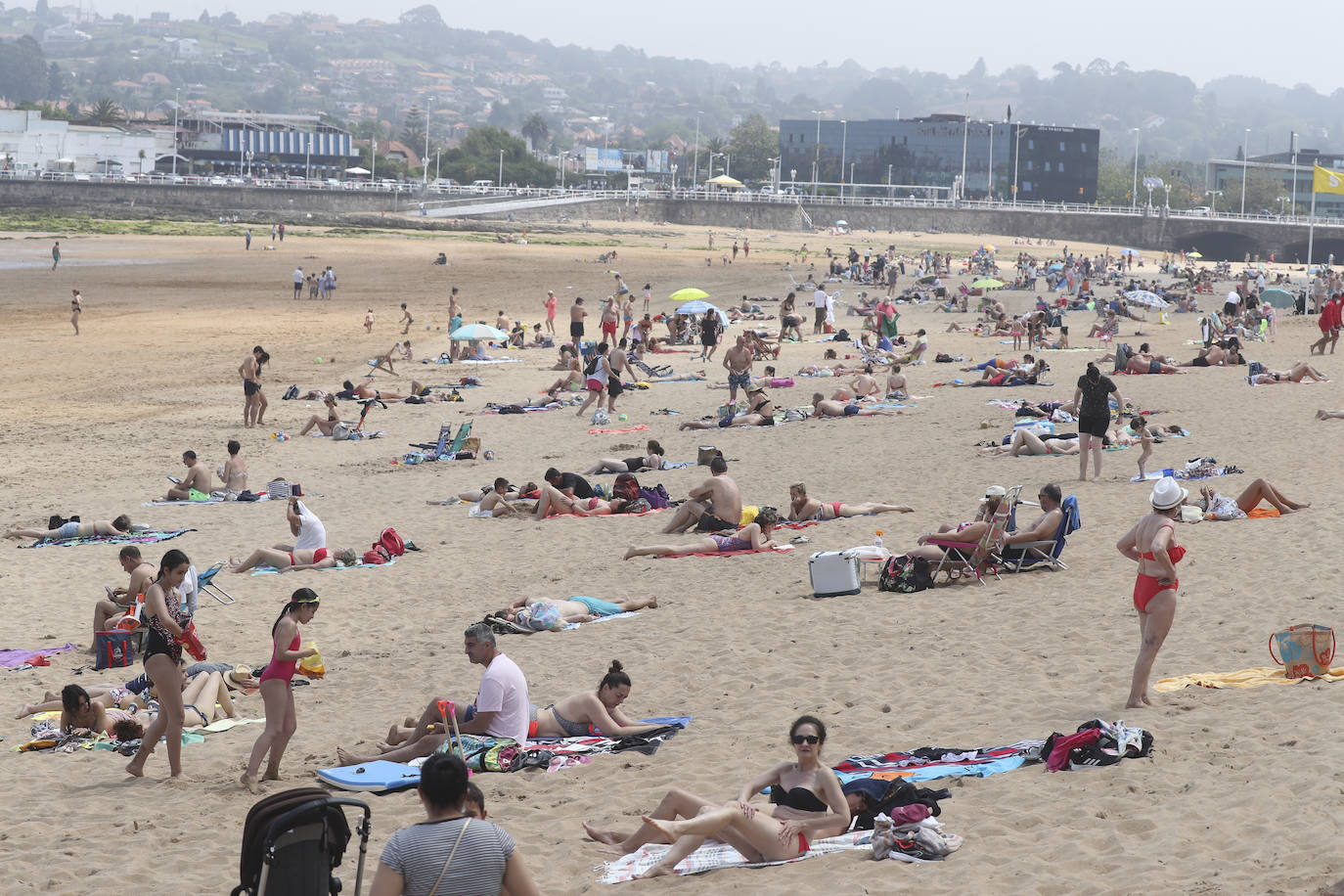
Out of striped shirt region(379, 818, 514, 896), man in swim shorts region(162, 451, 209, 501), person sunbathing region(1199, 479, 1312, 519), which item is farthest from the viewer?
man in swim shorts region(162, 451, 209, 501)

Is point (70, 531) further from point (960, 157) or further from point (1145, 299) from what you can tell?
point (960, 157)

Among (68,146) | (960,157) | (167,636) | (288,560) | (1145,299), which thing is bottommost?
(288,560)

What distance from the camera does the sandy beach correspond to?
552cm

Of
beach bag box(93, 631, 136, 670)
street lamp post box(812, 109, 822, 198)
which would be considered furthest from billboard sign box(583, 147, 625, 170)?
beach bag box(93, 631, 136, 670)

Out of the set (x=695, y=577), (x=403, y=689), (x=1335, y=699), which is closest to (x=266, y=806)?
(x=403, y=689)

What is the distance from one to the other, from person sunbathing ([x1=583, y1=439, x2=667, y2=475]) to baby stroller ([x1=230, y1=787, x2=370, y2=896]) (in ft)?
34.7

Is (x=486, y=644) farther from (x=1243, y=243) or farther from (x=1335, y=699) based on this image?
(x=1243, y=243)

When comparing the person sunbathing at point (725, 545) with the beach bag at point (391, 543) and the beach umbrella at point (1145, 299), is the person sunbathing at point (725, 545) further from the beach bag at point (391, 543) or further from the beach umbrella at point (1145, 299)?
the beach umbrella at point (1145, 299)

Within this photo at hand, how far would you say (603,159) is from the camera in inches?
5561

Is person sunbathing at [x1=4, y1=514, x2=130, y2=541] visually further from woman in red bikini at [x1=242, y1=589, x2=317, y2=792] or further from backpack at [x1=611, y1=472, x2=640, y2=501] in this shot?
woman in red bikini at [x1=242, y1=589, x2=317, y2=792]

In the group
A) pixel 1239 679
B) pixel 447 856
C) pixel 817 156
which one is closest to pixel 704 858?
pixel 447 856

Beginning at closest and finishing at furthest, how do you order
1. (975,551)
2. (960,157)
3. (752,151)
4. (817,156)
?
1. (975,551)
2. (960,157)
3. (817,156)
4. (752,151)

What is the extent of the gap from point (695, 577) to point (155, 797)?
500cm

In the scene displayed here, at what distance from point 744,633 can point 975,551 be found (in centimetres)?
210
